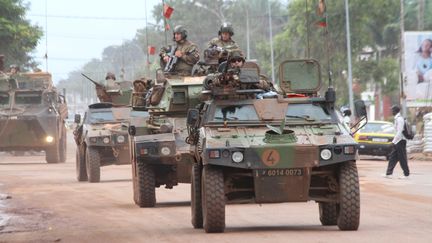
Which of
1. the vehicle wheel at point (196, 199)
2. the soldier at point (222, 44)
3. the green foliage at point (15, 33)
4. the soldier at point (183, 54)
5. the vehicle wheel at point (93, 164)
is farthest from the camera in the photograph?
the green foliage at point (15, 33)

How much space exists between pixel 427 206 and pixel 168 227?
488 cm

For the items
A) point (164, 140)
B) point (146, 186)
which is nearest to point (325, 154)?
point (164, 140)

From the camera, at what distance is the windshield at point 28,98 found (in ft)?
124

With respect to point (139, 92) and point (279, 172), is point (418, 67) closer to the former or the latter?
point (139, 92)

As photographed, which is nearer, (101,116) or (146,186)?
(146,186)

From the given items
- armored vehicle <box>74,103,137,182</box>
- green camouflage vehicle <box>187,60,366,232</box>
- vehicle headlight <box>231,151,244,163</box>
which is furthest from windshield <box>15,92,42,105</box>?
vehicle headlight <box>231,151,244,163</box>

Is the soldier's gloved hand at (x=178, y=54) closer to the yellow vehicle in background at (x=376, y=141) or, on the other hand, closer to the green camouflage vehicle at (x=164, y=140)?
the green camouflage vehicle at (x=164, y=140)

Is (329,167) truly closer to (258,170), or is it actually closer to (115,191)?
(258,170)

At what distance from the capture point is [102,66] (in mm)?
166500

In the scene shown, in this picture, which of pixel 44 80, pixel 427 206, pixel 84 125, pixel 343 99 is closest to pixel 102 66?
pixel 343 99

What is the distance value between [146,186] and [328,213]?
4581mm

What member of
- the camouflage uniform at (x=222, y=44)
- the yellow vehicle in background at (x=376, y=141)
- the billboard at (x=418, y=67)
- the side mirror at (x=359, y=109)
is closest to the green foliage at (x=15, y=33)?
the billboard at (x=418, y=67)

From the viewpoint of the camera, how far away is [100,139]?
26.6m

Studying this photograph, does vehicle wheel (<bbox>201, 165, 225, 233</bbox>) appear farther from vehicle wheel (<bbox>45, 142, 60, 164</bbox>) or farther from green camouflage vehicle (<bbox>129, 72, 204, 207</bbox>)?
vehicle wheel (<bbox>45, 142, 60, 164</bbox>)
